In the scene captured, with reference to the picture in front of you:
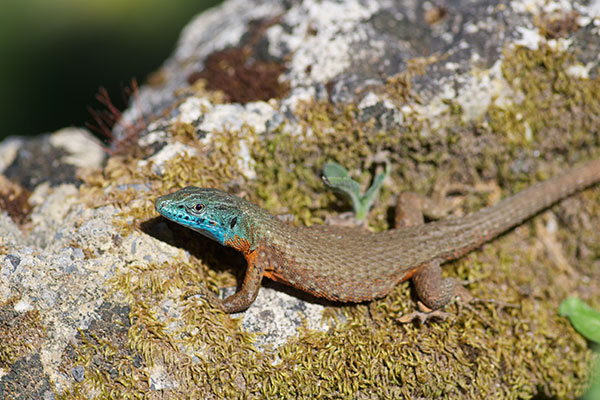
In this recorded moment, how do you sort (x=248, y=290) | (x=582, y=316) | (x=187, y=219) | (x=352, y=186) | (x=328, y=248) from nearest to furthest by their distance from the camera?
(x=187, y=219)
(x=248, y=290)
(x=328, y=248)
(x=352, y=186)
(x=582, y=316)

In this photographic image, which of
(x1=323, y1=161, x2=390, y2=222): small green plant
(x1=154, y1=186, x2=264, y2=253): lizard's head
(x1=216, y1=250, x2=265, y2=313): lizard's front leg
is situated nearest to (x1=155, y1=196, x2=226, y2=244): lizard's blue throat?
(x1=154, y1=186, x2=264, y2=253): lizard's head

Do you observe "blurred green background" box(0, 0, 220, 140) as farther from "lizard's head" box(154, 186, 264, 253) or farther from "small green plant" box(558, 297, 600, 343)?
"small green plant" box(558, 297, 600, 343)

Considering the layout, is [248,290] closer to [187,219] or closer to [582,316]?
[187,219]

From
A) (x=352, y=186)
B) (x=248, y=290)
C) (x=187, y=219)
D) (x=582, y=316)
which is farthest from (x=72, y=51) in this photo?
(x=582, y=316)

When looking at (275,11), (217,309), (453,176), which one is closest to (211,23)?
(275,11)

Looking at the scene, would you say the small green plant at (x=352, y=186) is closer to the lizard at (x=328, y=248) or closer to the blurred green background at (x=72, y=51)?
the lizard at (x=328, y=248)

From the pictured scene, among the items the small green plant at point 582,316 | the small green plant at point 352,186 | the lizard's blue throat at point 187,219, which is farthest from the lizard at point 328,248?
the small green plant at point 582,316

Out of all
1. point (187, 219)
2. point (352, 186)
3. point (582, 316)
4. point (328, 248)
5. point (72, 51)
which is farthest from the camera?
point (72, 51)
